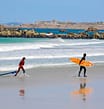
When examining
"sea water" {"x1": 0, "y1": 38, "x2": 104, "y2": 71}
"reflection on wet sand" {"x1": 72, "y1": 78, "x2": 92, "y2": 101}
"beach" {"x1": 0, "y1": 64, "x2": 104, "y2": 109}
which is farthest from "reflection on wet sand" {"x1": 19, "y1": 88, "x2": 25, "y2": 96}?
"sea water" {"x1": 0, "y1": 38, "x2": 104, "y2": 71}

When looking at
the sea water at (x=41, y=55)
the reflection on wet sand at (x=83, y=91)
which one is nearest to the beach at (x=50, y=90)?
the reflection on wet sand at (x=83, y=91)

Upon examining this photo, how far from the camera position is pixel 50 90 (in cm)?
1619

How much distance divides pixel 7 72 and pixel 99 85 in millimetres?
5742

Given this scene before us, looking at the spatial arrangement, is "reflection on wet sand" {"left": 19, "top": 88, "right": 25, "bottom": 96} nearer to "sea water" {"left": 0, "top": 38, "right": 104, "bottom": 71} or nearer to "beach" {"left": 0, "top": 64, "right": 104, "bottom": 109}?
"beach" {"left": 0, "top": 64, "right": 104, "bottom": 109}

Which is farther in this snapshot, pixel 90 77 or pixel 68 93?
pixel 90 77

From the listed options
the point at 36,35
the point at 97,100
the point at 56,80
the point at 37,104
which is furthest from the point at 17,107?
the point at 36,35

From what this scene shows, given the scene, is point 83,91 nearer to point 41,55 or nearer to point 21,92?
point 21,92

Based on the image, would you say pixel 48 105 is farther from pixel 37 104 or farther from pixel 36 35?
pixel 36 35

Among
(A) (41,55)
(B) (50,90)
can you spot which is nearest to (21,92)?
(B) (50,90)

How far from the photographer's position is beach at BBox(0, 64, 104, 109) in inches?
531

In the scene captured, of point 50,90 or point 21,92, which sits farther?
point 50,90

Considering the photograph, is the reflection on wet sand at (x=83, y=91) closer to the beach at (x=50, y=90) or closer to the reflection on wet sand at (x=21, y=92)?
the beach at (x=50, y=90)

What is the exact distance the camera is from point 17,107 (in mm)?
13070

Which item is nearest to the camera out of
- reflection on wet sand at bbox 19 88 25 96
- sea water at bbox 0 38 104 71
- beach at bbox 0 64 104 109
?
beach at bbox 0 64 104 109
